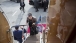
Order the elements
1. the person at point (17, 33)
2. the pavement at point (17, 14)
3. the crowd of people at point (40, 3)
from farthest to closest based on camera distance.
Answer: the crowd of people at point (40, 3) < the pavement at point (17, 14) < the person at point (17, 33)

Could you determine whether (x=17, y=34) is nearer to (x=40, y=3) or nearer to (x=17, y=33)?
(x=17, y=33)

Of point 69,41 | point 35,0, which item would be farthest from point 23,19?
point 69,41

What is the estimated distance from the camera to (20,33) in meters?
5.79

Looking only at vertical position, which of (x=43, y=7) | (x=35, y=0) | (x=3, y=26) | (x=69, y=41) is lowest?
(x=43, y=7)

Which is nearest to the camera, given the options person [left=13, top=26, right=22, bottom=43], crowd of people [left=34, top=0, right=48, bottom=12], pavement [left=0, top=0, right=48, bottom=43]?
person [left=13, top=26, right=22, bottom=43]

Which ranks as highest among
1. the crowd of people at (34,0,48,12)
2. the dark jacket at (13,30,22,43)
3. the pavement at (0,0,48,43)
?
the dark jacket at (13,30,22,43)

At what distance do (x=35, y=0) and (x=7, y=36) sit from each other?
8.76 meters

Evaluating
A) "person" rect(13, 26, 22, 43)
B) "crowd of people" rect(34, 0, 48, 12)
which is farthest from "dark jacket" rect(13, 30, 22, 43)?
"crowd of people" rect(34, 0, 48, 12)

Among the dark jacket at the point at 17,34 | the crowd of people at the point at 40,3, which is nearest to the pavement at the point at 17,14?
the crowd of people at the point at 40,3

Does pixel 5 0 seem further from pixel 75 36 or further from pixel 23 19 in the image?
pixel 75 36

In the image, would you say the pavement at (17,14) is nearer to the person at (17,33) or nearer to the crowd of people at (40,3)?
the crowd of people at (40,3)

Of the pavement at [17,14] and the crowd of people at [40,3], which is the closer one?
the pavement at [17,14]

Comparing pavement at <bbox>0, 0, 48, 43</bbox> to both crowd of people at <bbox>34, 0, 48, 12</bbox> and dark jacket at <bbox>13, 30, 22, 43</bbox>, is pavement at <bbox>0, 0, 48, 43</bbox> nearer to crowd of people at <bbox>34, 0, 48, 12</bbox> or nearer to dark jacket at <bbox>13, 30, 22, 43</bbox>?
crowd of people at <bbox>34, 0, 48, 12</bbox>

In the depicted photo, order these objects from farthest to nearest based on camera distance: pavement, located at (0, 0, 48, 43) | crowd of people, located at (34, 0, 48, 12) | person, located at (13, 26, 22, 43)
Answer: crowd of people, located at (34, 0, 48, 12)
pavement, located at (0, 0, 48, 43)
person, located at (13, 26, 22, 43)
